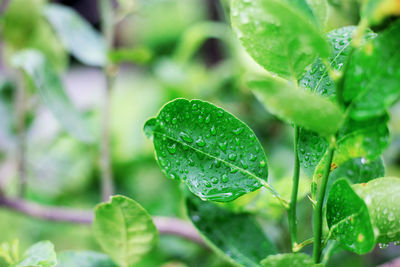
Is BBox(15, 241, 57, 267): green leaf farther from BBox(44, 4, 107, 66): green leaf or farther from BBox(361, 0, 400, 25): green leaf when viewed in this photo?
BBox(44, 4, 107, 66): green leaf

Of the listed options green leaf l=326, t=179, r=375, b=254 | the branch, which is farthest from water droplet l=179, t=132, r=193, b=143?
the branch

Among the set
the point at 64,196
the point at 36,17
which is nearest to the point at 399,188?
the point at 36,17

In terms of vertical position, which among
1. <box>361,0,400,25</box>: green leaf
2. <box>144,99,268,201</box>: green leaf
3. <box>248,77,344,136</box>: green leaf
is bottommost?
<box>144,99,268,201</box>: green leaf

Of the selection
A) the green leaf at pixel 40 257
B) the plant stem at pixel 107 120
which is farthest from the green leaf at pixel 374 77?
the plant stem at pixel 107 120

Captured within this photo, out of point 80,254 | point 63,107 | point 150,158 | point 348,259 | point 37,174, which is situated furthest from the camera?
point 150,158

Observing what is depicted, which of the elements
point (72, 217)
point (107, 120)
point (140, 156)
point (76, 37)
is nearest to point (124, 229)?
point (72, 217)

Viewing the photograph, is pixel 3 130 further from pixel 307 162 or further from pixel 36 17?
pixel 307 162
